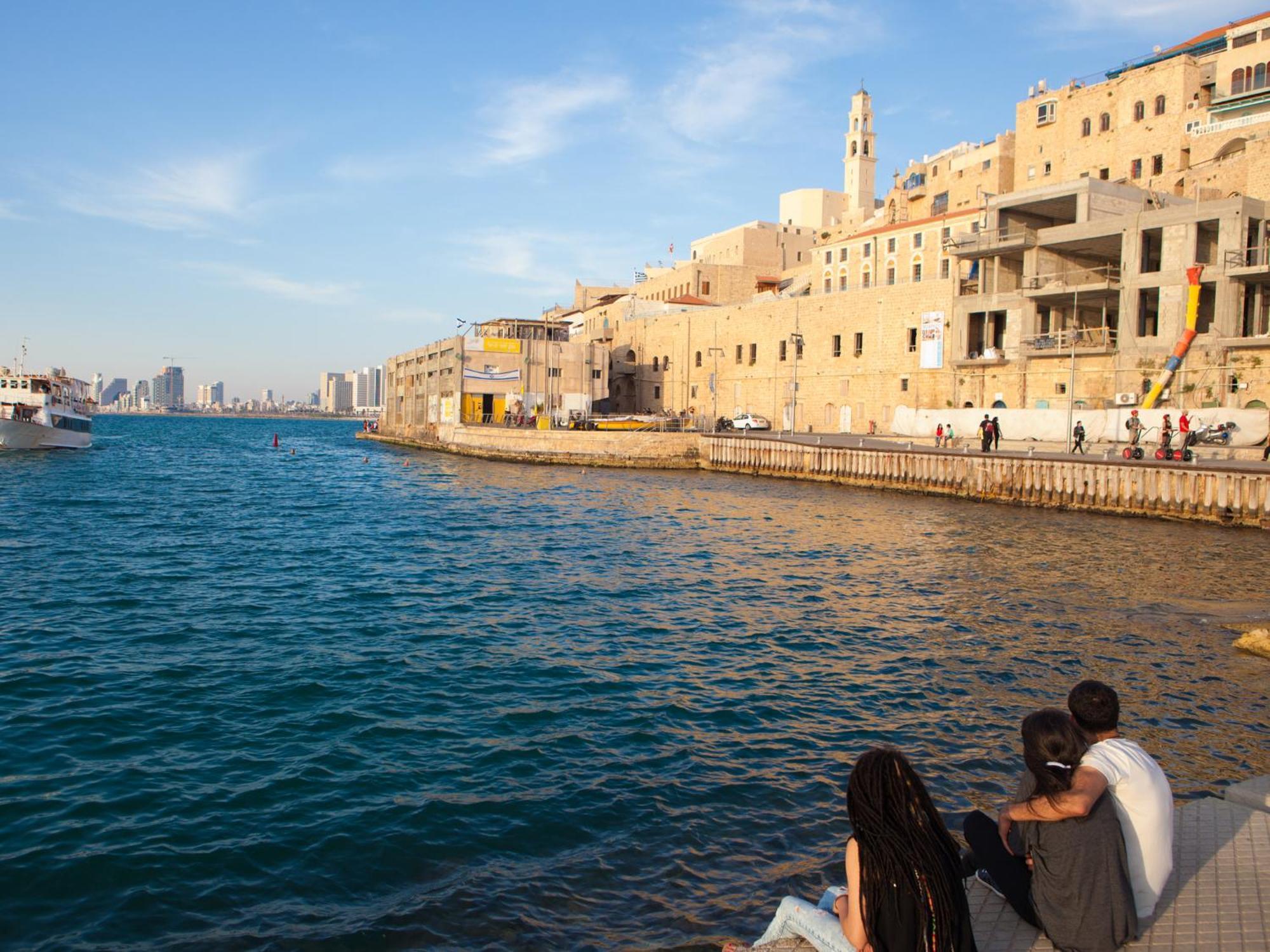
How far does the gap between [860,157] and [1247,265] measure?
60606 millimetres

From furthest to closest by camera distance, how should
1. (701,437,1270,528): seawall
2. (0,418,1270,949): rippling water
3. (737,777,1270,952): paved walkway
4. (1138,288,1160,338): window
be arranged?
(1138,288,1160,338): window → (701,437,1270,528): seawall → (0,418,1270,949): rippling water → (737,777,1270,952): paved walkway

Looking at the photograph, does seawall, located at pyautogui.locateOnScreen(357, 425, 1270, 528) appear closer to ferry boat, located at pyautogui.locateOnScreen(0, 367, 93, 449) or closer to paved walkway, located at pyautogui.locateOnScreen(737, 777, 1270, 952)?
paved walkway, located at pyautogui.locateOnScreen(737, 777, 1270, 952)

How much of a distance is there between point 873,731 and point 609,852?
146 inches

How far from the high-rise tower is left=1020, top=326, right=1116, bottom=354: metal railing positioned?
52458 mm

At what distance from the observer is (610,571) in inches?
771

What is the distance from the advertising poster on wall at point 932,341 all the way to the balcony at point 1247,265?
14.4 metres

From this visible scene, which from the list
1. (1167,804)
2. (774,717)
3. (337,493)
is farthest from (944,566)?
(337,493)

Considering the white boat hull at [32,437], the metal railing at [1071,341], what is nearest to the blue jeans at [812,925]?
the metal railing at [1071,341]

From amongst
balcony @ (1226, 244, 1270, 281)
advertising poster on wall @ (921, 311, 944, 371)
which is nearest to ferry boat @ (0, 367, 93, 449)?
advertising poster on wall @ (921, 311, 944, 371)

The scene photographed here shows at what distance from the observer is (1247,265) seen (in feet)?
118

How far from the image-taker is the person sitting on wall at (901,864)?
3711 millimetres

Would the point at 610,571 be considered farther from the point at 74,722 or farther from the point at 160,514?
the point at 160,514

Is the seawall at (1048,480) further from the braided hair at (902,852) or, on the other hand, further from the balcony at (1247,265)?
the braided hair at (902,852)

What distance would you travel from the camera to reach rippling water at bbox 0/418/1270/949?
258 inches
